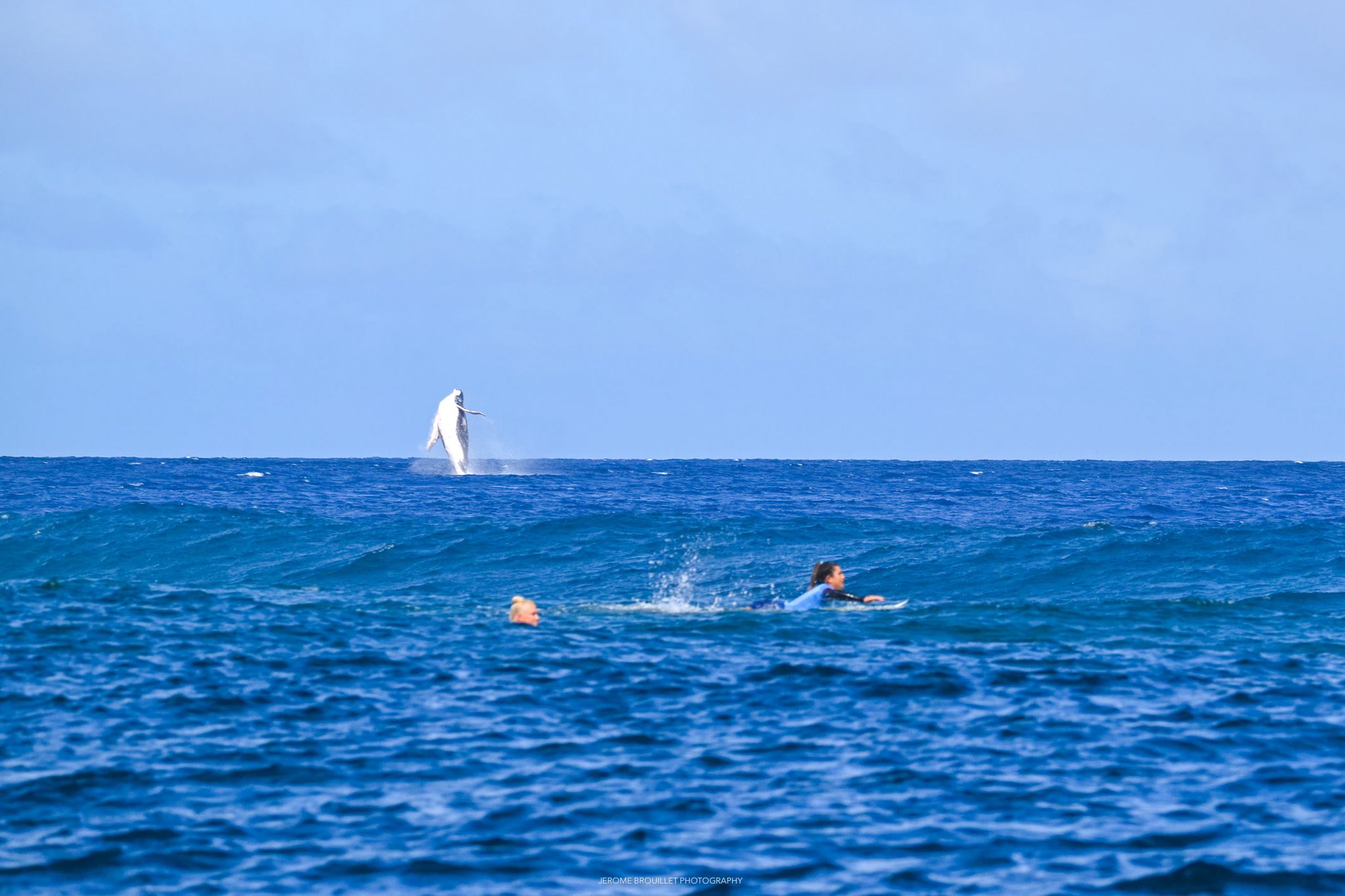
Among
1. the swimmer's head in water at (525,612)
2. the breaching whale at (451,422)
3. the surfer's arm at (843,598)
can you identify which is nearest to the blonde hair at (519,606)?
the swimmer's head in water at (525,612)

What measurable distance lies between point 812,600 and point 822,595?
0.18 meters

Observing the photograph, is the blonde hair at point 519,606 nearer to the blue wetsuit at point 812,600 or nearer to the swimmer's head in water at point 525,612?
the swimmer's head in water at point 525,612

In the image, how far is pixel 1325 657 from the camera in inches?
655

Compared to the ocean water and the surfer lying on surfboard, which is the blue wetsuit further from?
the ocean water

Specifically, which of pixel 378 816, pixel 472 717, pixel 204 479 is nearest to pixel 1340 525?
pixel 472 717

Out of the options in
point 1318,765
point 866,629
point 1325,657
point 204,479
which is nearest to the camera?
point 1318,765

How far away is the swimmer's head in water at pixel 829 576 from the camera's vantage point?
67.3 ft

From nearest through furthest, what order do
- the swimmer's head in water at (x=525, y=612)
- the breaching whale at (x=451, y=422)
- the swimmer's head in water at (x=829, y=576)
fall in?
the swimmer's head in water at (x=525, y=612) → the swimmer's head in water at (x=829, y=576) → the breaching whale at (x=451, y=422)

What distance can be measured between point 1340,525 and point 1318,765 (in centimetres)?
2701

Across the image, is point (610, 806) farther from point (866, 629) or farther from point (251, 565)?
point (251, 565)

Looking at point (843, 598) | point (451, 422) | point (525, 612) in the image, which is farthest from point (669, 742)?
point (451, 422)

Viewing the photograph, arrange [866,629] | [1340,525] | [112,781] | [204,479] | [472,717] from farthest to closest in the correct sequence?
1. [204,479]
2. [1340,525]
3. [866,629]
4. [472,717]
5. [112,781]

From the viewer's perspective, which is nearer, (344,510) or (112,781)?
(112,781)

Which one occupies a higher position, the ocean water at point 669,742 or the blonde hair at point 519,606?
the blonde hair at point 519,606
